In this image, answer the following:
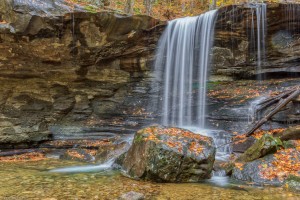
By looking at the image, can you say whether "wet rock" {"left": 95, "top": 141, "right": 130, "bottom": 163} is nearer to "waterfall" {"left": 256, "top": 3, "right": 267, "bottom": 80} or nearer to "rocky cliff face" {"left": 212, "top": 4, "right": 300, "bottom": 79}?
"rocky cliff face" {"left": 212, "top": 4, "right": 300, "bottom": 79}

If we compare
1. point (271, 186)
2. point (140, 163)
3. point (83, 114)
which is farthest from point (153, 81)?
point (271, 186)

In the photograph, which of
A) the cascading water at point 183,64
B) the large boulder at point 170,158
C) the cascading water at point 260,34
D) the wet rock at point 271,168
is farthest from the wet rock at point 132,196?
the cascading water at point 260,34

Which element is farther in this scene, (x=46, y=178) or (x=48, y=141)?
(x=48, y=141)

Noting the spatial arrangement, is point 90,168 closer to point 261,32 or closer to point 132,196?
point 132,196

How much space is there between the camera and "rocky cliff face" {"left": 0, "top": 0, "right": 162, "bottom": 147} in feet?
36.8

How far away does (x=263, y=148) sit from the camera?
720cm

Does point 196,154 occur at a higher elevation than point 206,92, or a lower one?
lower

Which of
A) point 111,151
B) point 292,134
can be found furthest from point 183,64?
point 292,134

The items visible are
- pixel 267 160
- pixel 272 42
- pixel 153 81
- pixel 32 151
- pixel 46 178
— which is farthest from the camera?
pixel 153 81

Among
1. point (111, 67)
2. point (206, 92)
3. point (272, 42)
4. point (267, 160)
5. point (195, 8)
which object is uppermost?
point (195, 8)

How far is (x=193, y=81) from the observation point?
546 inches

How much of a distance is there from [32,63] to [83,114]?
337 centimetres

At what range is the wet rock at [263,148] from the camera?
721cm

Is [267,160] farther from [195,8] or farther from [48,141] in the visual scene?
[195,8]
